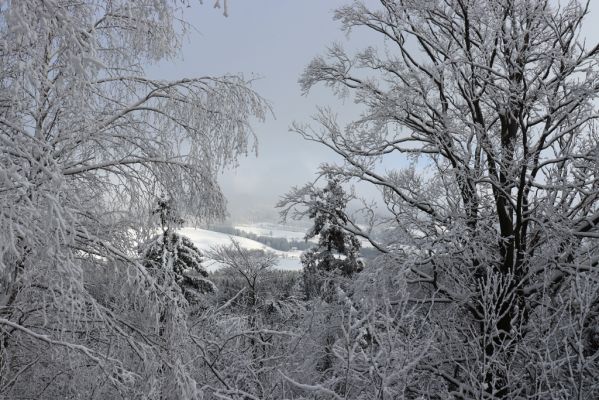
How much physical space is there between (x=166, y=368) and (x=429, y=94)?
5.79 m

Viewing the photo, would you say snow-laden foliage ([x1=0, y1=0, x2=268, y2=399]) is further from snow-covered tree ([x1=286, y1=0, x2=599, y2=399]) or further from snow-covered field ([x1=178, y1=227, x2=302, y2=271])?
snow-covered tree ([x1=286, y1=0, x2=599, y2=399])

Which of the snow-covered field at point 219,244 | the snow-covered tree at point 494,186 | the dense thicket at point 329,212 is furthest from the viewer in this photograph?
the snow-covered field at point 219,244

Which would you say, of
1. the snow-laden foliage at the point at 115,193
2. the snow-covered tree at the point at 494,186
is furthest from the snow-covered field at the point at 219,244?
the snow-covered tree at the point at 494,186

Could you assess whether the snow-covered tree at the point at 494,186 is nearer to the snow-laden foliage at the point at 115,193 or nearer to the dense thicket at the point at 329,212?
the dense thicket at the point at 329,212

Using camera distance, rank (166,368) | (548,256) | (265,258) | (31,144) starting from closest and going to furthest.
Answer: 1. (31,144)
2. (166,368)
3. (548,256)
4. (265,258)

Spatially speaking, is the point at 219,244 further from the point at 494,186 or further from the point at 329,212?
the point at 494,186

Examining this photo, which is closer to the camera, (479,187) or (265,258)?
(479,187)

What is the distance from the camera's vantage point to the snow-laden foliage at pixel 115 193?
3.30m

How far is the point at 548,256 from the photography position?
19.4 ft

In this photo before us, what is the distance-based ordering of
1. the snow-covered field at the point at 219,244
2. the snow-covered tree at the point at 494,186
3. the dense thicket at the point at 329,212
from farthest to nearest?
the snow-covered field at the point at 219,244 → the snow-covered tree at the point at 494,186 → the dense thicket at the point at 329,212

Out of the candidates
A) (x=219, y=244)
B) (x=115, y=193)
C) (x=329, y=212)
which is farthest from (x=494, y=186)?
(x=219, y=244)

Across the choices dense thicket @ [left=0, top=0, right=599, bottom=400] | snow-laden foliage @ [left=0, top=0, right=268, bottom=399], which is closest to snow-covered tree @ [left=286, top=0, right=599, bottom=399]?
dense thicket @ [left=0, top=0, right=599, bottom=400]

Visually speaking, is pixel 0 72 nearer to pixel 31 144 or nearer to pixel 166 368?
pixel 31 144

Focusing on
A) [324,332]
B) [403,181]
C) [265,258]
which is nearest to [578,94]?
[403,181]
